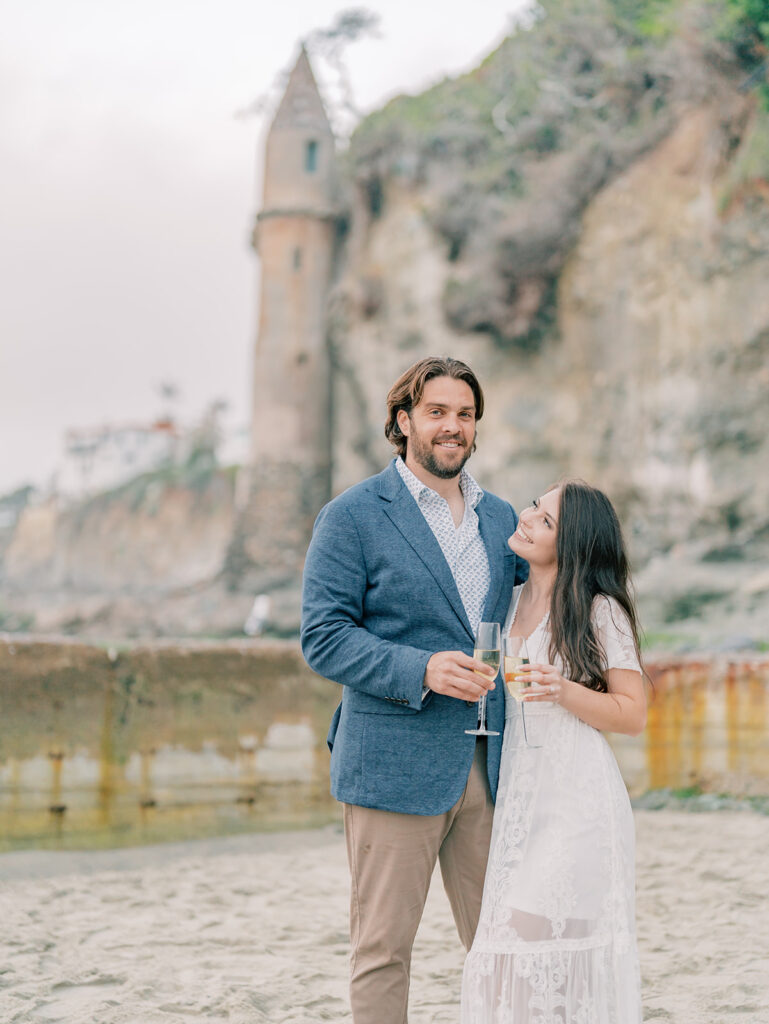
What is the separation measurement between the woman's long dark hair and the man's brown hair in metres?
0.38

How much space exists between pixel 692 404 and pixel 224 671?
40.4 ft

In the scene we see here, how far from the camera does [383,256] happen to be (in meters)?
23.9

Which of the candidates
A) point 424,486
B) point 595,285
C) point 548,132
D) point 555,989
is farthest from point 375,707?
point 548,132

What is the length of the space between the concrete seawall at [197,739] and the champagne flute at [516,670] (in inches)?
133

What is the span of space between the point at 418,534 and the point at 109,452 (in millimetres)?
58631

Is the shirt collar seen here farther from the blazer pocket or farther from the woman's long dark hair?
the blazer pocket

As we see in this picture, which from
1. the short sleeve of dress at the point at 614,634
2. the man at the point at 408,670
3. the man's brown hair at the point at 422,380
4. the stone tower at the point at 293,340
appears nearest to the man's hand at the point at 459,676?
the man at the point at 408,670

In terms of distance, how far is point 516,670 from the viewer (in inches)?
93.8

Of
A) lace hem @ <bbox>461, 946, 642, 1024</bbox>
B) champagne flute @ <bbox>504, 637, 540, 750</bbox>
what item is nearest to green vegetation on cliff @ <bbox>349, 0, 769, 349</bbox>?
champagne flute @ <bbox>504, 637, 540, 750</bbox>

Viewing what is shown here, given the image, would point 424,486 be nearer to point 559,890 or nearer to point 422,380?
point 422,380

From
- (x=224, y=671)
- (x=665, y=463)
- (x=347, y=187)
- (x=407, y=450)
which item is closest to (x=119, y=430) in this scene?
(x=347, y=187)

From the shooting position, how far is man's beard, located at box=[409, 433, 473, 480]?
268 cm

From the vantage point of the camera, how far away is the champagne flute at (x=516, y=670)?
2.37 m

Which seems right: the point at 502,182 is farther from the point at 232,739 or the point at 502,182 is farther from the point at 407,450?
the point at 407,450
